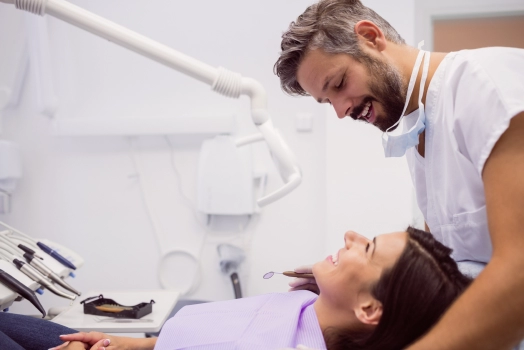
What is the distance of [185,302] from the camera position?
2.08m

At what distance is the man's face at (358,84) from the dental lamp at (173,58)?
180mm

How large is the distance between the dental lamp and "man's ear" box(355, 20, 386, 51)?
0.95 feet

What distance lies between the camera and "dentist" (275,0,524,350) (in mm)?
753

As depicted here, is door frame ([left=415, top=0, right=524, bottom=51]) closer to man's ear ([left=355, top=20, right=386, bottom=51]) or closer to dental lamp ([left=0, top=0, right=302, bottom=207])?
man's ear ([left=355, top=20, right=386, bottom=51])

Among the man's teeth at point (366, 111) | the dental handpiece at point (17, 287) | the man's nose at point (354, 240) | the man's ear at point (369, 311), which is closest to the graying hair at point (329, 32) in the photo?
the man's teeth at point (366, 111)

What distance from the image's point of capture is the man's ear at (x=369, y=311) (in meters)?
0.94

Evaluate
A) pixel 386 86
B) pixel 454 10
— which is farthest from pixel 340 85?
pixel 454 10

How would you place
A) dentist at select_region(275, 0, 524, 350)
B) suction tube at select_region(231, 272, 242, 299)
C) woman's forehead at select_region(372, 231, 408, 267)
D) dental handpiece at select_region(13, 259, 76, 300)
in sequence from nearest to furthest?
1. dentist at select_region(275, 0, 524, 350)
2. woman's forehead at select_region(372, 231, 408, 267)
3. dental handpiece at select_region(13, 259, 76, 300)
4. suction tube at select_region(231, 272, 242, 299)

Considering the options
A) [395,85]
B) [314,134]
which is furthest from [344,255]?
[314,134]

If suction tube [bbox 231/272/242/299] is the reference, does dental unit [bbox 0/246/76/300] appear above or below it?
above

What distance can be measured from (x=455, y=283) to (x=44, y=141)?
93.7 inches

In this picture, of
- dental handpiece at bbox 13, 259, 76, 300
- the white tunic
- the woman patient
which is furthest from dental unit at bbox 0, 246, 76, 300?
the white tunic

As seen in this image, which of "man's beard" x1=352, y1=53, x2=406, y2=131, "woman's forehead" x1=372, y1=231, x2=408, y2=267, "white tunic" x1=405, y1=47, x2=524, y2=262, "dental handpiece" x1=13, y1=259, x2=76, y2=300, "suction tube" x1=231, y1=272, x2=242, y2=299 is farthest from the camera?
"suction tube" x1=231, y1=272, x2=242, y2=299

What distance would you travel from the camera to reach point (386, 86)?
3.69ft
